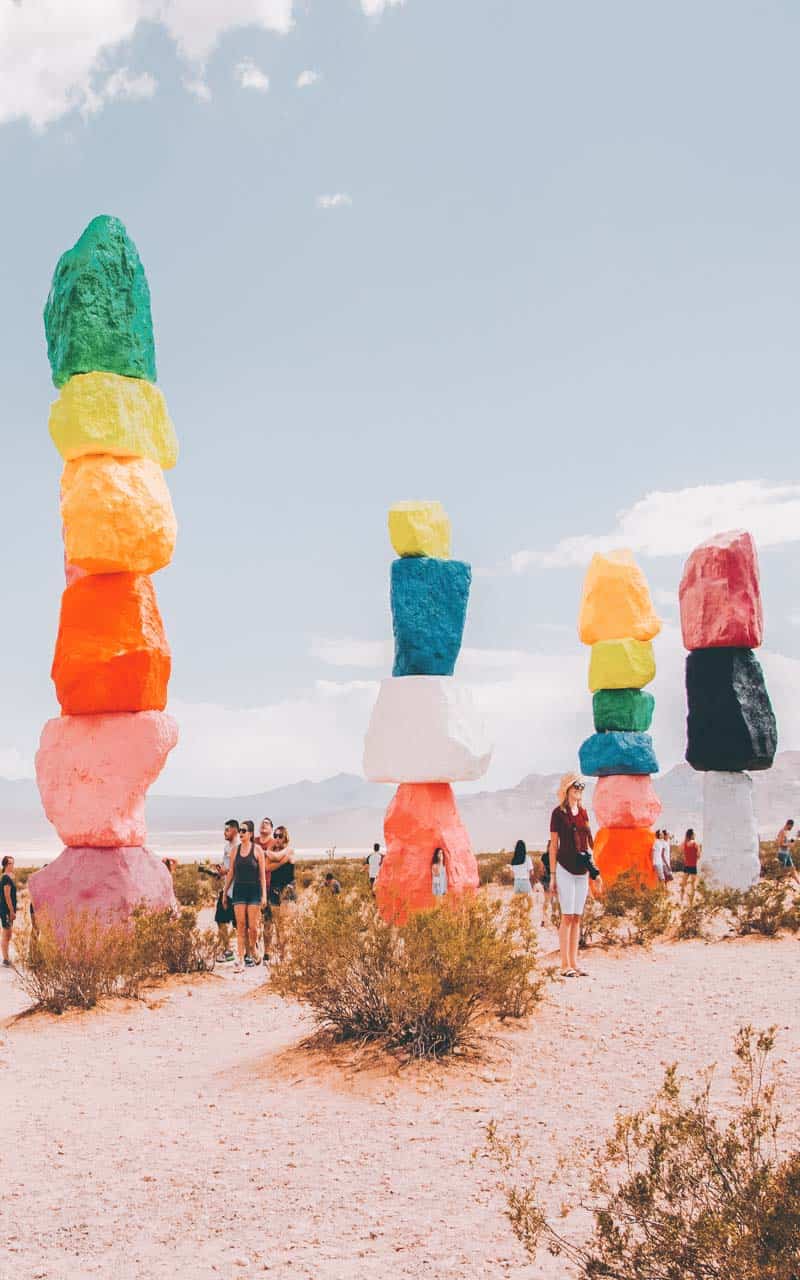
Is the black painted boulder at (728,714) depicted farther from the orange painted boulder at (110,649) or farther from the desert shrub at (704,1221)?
the desert shrub at (704,1221)

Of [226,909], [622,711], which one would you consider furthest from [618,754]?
[226,909]

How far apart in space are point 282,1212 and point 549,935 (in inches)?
367

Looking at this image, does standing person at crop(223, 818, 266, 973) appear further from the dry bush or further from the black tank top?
the dry bush

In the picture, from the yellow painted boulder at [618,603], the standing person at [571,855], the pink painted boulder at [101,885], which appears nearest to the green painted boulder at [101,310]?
the pink painted boulder at [101,885]

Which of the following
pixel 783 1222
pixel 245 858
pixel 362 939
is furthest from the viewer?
pixel 245 858

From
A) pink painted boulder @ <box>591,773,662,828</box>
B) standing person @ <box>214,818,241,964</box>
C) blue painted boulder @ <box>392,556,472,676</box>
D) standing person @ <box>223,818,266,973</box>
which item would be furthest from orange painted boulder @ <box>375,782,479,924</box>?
pink painted boulder @ <box>591,773,662,828</box>

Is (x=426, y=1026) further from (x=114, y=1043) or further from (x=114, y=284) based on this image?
(x=114, y=284)

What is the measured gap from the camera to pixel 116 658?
36.9ft

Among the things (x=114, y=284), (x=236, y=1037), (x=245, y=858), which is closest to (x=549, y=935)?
(x=245, y=858)

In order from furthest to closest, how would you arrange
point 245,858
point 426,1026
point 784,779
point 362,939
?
point 784,779 < point 245,858 < point 362,939 < point 426,1026

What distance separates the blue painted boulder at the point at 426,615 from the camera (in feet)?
44.6

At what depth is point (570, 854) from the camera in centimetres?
900

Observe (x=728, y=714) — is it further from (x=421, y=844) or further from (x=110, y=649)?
(x=110, y=649)

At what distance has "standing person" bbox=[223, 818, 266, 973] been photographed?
10953 mm
